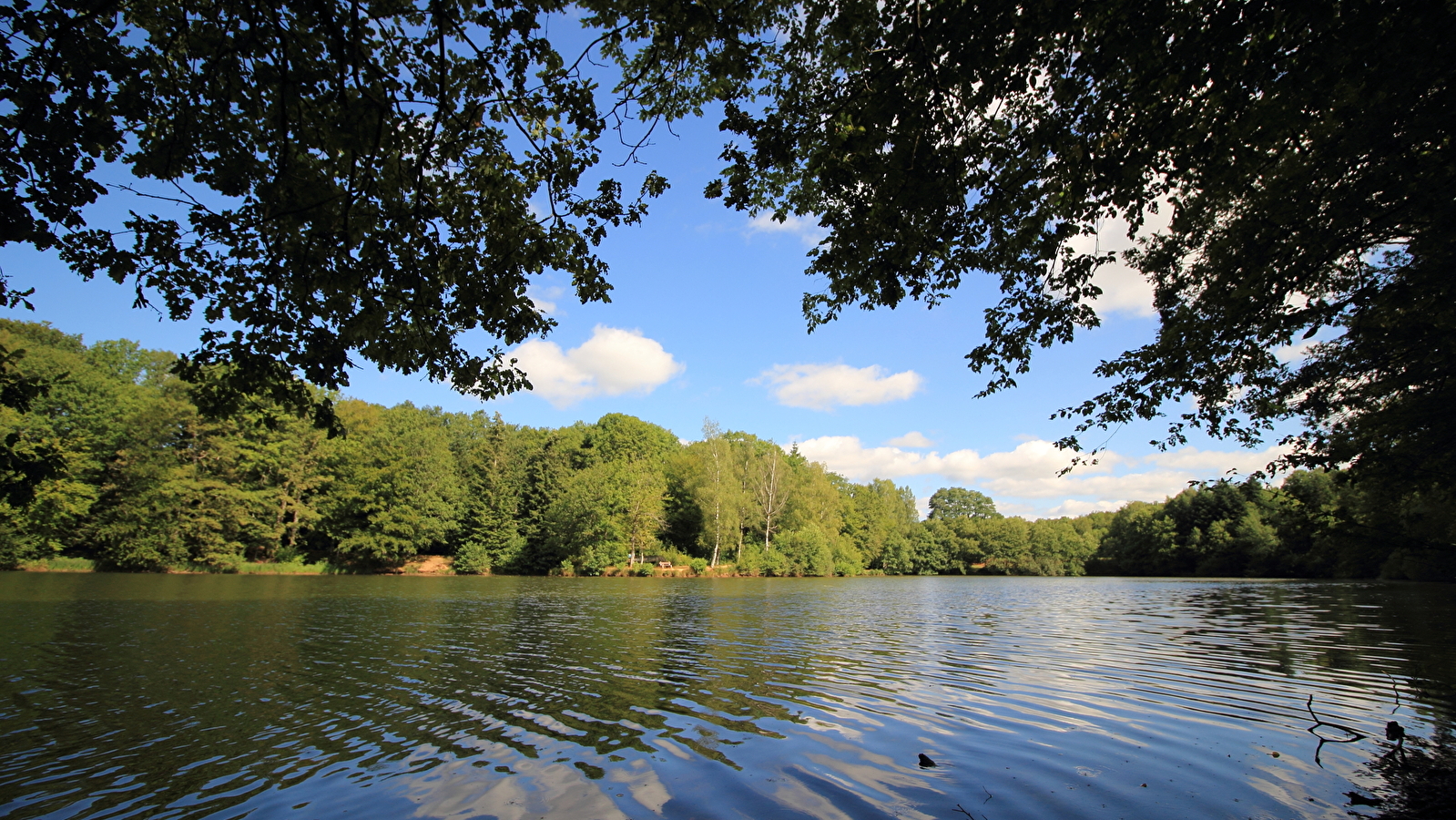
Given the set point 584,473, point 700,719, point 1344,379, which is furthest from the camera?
point 584,473

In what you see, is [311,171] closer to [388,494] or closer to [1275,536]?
[388,494]

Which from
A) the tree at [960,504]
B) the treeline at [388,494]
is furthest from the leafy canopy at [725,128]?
the tree at [960,504]

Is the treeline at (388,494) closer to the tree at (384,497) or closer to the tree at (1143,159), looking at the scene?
the tree at (384,497)

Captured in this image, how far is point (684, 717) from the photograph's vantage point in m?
7.22

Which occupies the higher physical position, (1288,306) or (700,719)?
(1288,306)

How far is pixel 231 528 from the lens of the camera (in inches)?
1641

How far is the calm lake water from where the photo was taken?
479 cm

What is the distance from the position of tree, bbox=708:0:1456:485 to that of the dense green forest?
3.13 meters

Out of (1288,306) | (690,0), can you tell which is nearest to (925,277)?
(690,0)

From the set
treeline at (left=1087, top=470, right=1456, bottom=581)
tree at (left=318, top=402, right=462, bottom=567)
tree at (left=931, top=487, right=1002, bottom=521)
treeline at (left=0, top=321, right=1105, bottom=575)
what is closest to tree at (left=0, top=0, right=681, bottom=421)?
treeline at (left=1087, top=470, right=1456, bottom=581)

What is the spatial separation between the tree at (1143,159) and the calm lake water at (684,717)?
394 cm

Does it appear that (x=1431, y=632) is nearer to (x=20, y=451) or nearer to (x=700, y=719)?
(x=700, y=719)

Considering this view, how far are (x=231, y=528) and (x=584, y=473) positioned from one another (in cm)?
2522

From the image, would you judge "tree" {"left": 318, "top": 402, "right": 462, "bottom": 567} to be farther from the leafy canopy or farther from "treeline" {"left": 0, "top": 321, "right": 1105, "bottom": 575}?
the leafy canopy
